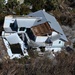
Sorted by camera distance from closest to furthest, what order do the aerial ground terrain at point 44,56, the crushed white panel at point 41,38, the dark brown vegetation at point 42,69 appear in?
the dark brown vegetation at point 42,69 → the aerial ground terrain at point 44,56 → the crushed white panel at point 41,38

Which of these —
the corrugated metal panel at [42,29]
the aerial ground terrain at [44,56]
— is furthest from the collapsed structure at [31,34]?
the aerial ground terrain at [44,56]

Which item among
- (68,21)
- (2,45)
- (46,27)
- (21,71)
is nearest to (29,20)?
(46,27)

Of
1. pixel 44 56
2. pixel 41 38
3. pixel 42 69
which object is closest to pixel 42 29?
pixel 41 38

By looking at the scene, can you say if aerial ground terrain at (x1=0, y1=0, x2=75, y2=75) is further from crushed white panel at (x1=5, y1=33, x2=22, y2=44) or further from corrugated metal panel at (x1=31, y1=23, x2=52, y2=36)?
corrugated metal panel at (x1=31, y1=23, x2=52, y2=36)

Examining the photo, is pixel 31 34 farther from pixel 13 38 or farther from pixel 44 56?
pixel 44 56

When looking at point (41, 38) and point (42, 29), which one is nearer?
point (41, 38)

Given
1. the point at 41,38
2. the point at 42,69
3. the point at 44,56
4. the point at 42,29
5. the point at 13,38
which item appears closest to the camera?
the point at 42,69

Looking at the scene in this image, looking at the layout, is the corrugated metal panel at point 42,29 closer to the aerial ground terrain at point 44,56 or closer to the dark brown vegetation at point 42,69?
the aerial ground terrain at point 44,56

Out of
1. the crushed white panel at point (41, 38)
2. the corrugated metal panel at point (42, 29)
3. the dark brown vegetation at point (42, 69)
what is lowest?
the crushed white panel at point (41, 38)

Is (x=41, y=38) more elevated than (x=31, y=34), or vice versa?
(x=31, y=34)

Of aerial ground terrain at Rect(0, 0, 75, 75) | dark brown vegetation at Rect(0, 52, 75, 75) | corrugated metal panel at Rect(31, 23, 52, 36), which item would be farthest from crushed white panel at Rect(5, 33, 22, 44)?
dark brown vegetation at Rect(0, 52, 75, 75)
